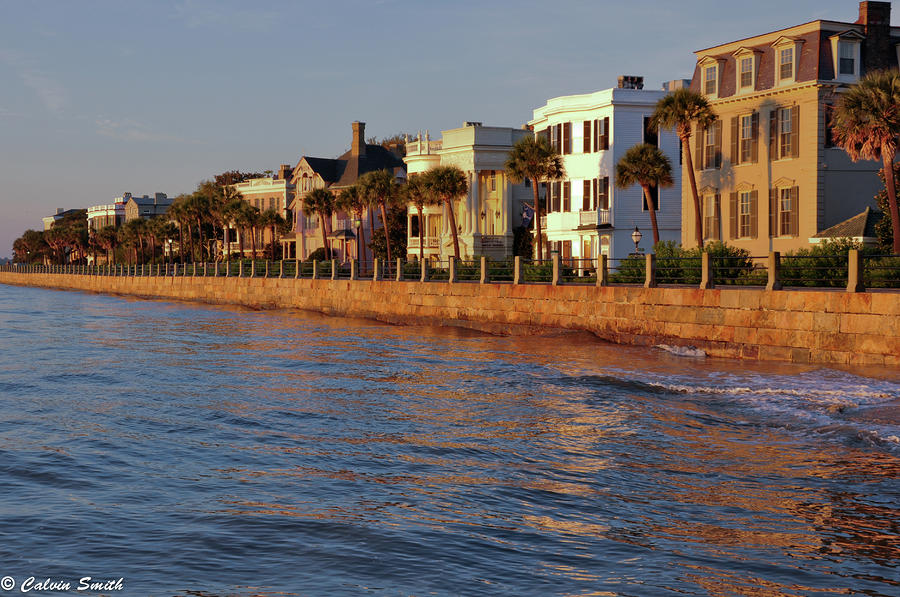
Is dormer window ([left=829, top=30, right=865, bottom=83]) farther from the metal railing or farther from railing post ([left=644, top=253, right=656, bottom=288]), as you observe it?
railing post ([left=644, top=253, right=656, bottom=288])

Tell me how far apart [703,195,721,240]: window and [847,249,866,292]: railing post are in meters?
19.0

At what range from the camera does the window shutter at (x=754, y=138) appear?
1495 inches

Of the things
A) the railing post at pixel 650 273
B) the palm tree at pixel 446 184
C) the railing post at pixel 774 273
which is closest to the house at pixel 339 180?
the palm tree at pixel 446 184

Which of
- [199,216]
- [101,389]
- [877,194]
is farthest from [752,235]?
[199,216]

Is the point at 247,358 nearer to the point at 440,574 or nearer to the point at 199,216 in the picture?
the point at 440,574

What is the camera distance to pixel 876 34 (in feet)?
121

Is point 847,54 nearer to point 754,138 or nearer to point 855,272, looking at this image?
point 754,138

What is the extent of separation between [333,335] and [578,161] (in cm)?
2088

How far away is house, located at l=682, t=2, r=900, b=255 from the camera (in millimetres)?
35562

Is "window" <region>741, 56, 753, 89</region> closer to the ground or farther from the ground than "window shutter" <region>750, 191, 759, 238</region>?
farther from the ground

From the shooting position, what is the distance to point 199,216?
96188mm

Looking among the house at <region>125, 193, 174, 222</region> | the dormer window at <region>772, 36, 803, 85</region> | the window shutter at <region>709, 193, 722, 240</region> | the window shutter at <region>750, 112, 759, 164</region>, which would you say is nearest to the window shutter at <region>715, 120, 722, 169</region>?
the window shutter at <region>709, 193, 722, 240</region>

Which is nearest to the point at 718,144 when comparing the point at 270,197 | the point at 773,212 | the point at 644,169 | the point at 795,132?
the point at 644,169

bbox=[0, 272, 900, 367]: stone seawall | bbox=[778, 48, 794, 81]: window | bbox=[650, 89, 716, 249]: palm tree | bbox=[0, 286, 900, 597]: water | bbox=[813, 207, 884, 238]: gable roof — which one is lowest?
bbox=[0, 286, 900, 597]: water
